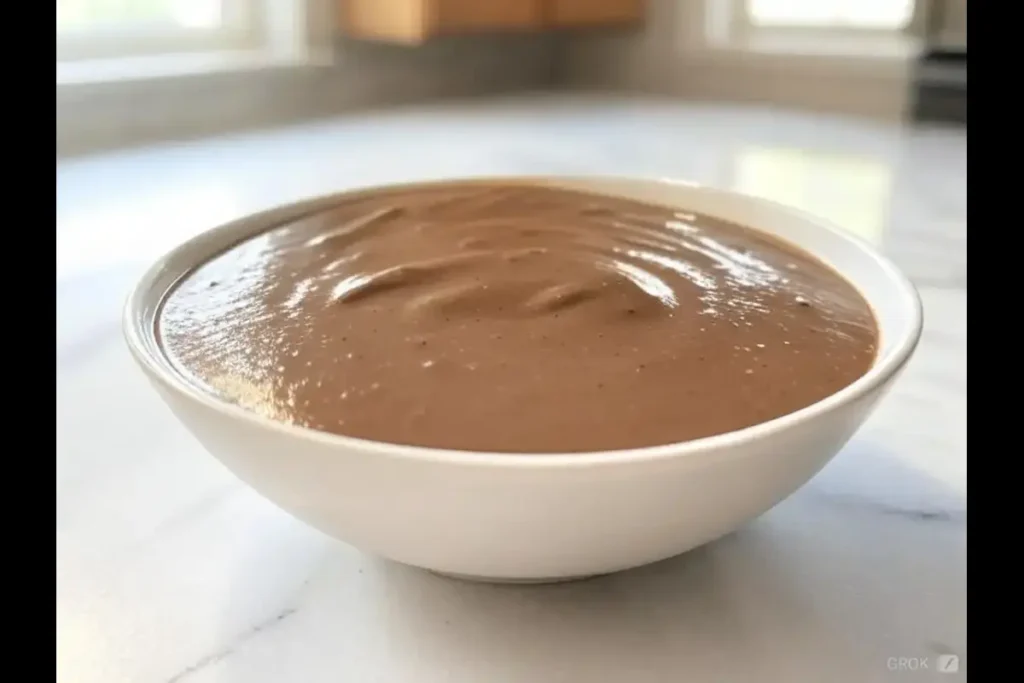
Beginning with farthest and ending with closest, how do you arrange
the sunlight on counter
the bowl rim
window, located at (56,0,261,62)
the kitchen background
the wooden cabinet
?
the wooden cabinet
window, located at (56,0,261,62)
the sunlight on counter
the kitchen background
the bowl rim

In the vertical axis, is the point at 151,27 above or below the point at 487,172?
above

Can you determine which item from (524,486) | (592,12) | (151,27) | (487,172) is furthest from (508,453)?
(592,12)

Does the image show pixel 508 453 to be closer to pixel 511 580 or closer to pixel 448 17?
pixel 511 580

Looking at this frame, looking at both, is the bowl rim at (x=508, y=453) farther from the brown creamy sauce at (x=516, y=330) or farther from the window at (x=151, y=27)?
the window at (x=151, y=27)

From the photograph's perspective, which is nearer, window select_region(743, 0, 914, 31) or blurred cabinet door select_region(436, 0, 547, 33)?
blurred cabinet door select_region(436, 0, 547, 33)

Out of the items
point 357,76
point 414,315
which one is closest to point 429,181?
point 414,315

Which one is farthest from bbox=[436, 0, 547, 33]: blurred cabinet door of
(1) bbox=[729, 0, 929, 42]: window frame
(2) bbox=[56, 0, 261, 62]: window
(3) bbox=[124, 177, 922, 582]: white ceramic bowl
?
(3) bbox=[124, 177, 922, 582]: white ceramic bowl

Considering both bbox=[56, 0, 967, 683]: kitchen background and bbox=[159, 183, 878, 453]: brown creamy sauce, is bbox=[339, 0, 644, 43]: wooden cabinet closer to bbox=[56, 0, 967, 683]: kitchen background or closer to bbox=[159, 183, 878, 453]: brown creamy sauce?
bbox=[56, 0, 967, 683]: kitchen background
